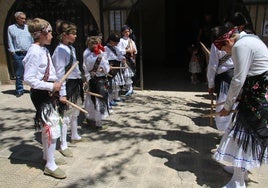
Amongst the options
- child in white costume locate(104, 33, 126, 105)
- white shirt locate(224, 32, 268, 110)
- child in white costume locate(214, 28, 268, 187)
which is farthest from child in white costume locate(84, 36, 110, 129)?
white shirt locate(224, 32, 268, 110)

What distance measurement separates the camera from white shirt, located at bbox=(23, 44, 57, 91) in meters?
3.47

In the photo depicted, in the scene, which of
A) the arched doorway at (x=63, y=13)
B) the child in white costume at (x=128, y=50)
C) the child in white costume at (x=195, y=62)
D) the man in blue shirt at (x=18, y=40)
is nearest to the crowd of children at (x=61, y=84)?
the child in white costume at (x=128, y=50)

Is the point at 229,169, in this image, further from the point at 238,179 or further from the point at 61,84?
the point at 61,84

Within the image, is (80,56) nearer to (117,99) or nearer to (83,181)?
(117,99)

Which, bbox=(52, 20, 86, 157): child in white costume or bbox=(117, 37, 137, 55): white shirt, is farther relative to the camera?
bbox=(117, 37, 137, 55): white shirt

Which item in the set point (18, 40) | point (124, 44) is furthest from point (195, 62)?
point (18, 40)

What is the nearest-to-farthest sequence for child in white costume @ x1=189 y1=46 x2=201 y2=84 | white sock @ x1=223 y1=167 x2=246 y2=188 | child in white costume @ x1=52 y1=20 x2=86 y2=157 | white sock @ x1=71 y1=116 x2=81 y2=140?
1. white sock @ x1=223 y1=167 x2=246 y2=188
2. child in white costume @ x1=52 y1=20 x2=86 y2=157
3. white sock @ x1=71 y1=116 x2=81 y2=140
4. child in white costume @ x1=189 y1=46 x2=201 y2=84

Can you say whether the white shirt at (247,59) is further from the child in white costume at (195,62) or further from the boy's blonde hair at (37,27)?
the child in white costume at (195,62)

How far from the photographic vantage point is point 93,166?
4.14 metres

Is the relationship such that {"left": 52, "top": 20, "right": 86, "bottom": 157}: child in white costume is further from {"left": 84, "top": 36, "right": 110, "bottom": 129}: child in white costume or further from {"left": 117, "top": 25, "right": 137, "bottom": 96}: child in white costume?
{"left": 117, "top": 25, "right": 137, "bottom": 96}: child in white costume

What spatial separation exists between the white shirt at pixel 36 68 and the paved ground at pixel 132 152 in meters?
1.18

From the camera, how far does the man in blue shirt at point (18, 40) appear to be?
23.9 feet

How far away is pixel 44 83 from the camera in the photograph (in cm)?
A: 352

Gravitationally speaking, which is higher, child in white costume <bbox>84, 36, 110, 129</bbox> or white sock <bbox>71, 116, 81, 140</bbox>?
child in white costume <bbox>84, 36, 110, 129</bbox>
